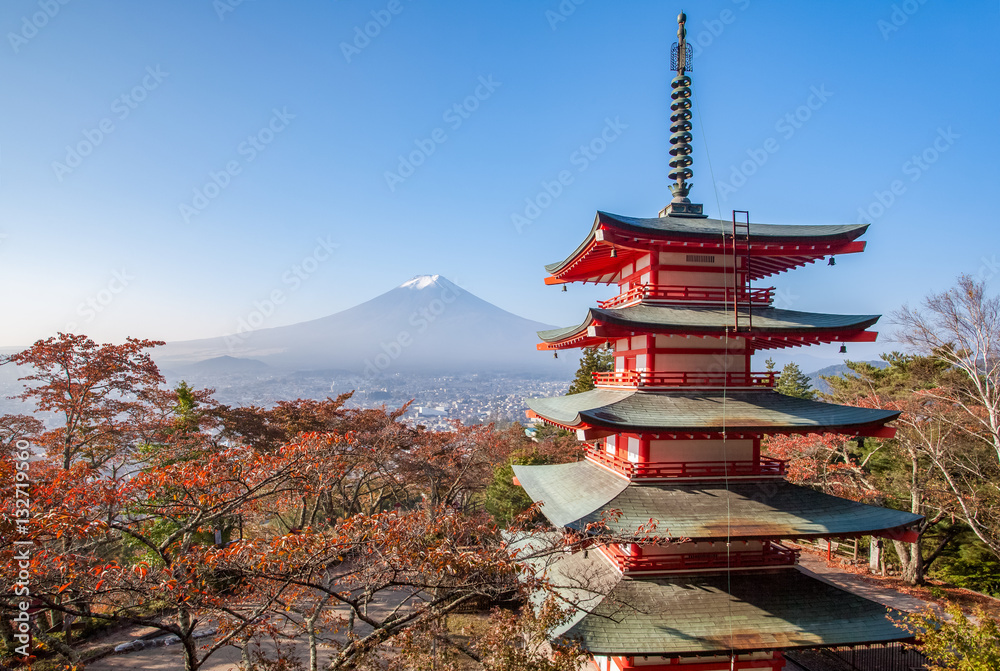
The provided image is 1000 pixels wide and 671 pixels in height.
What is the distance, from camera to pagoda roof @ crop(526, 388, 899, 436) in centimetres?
794

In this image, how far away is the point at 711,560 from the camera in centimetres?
851

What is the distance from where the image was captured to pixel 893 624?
7.61m

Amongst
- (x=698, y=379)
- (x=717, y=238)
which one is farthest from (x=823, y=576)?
(x=717, y=238)

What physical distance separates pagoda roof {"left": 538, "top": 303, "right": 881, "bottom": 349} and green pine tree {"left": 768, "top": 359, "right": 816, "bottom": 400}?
27.9 m

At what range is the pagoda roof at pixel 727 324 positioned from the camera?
8.32 metres

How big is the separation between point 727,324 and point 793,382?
110 ft

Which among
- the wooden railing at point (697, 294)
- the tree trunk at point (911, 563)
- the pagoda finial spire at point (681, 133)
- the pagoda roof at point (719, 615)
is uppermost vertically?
the pagoda finial spire at point (681, 133)

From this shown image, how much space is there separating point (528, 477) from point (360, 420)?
1006cm

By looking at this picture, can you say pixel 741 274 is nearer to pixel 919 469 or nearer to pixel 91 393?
pixel 919 469

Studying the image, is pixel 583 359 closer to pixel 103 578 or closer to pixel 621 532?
pixel 621 532

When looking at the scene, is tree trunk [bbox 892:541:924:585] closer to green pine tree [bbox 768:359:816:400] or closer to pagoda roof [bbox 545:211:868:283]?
pagoda roof [bbox 545:211:868:283]

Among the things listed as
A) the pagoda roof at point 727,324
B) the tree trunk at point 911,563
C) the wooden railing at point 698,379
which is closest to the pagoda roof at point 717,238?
the pagoda roof at point 727,324

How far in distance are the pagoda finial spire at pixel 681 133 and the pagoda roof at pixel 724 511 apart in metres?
5.79

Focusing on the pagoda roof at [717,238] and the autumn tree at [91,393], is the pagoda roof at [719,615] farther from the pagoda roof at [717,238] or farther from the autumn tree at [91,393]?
the autumn tree at [91,393]
